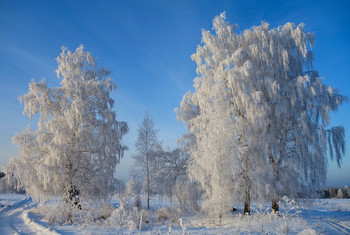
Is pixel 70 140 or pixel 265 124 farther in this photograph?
pixel 70 140

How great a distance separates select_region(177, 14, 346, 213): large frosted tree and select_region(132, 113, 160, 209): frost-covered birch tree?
240 inches

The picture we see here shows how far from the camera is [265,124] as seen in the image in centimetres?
1166

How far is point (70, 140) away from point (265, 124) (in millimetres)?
11232

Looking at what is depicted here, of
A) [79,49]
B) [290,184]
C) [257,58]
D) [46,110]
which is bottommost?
[290,184]

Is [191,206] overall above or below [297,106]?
below

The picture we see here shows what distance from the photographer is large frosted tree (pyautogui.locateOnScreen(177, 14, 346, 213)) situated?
10273 mm

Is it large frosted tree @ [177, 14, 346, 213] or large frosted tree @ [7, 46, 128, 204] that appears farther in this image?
large frosted tree @ [7, 46, 128, 204]

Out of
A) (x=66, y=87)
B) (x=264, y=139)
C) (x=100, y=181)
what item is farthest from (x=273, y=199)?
(x=66, y=87)

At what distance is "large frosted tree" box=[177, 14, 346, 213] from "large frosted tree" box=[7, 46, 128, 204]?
231 inches

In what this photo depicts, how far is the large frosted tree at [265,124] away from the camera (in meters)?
10.3

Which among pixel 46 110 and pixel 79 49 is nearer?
pixel 46 110

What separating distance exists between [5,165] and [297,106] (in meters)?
16.7

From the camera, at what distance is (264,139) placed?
11484 millimetres

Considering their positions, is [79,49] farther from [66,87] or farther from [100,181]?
[100,181]
